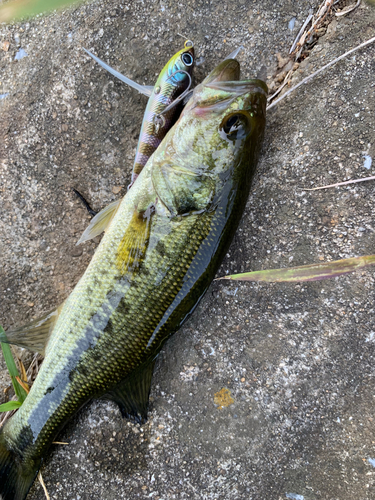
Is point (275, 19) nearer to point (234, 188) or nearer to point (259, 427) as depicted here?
point (234, 188)

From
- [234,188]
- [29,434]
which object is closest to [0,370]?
[29,434]

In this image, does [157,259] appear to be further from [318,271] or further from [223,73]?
[223,73]

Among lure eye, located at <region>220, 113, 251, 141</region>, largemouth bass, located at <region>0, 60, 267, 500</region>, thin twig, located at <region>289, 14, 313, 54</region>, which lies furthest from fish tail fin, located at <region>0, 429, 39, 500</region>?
thin twig, located at <region>289, 14, 313, 54</region>

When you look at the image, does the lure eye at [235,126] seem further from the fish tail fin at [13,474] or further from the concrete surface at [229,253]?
the fish tail fin at [13,474]

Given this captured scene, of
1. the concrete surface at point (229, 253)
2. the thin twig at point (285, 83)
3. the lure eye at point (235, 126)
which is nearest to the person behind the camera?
the lure eye at point (235, 126)

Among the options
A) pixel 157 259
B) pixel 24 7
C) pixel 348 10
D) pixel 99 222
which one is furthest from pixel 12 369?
pixel 348 10

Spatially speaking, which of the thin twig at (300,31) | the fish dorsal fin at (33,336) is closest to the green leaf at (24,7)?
the thin twig at (300,31)
